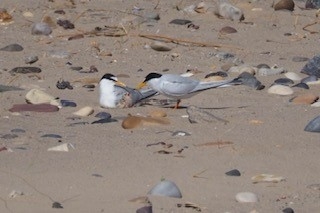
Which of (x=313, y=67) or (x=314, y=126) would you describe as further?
(x=313, y=67)

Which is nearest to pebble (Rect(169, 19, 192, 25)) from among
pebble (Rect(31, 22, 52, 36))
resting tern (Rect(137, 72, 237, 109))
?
pebble (Rect(31, 22, 52, 36))

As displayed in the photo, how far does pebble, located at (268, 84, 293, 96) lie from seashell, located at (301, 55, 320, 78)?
0.57 m

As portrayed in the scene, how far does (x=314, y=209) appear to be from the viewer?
4.91 metres

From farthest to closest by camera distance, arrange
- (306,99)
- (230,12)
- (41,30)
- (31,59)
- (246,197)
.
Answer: (230,12), (41,30), (31,59), (306,99), (246,197)

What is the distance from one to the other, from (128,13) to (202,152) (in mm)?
4207

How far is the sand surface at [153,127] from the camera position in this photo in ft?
16.6

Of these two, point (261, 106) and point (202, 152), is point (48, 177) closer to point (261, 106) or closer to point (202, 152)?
point (202, 152)

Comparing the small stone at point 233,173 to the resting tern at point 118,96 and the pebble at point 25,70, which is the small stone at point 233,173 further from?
the pebble at point 25,70

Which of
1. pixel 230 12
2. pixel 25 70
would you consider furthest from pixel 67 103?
pixel 230 12

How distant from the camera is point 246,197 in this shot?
5.02 meters

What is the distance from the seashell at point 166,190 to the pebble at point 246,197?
271 mm

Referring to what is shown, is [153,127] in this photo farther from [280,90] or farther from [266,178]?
[280,90]

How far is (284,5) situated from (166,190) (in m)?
5.48

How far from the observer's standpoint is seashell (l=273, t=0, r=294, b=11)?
10.2 metres
